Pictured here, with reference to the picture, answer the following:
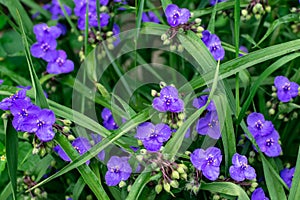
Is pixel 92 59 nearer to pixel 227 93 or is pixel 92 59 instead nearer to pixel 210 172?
pixel 227 93

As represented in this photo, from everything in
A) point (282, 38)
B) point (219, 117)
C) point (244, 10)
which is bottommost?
point (219, 117)

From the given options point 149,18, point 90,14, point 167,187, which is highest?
point 149,18

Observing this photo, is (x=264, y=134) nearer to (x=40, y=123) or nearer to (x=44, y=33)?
(x=40, y=123)

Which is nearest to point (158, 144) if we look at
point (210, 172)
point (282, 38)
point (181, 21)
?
point (210, 172)

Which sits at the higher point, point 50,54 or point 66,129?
point 50,54

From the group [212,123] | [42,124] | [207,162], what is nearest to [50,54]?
[42,124]

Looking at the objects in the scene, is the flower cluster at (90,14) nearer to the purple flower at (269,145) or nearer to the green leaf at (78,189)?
the green leaf at (78,189)
